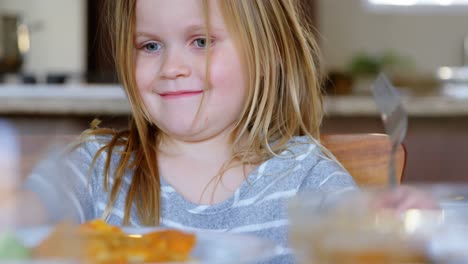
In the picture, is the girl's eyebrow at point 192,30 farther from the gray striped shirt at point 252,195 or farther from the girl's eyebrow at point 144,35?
the gray striped shirt at point 252,195

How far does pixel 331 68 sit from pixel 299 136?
556cm

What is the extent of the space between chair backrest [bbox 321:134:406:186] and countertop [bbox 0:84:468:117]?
128 cm

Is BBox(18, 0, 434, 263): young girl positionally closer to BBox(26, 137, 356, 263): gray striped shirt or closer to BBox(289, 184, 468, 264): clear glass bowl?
BBox(26, 137, 356, 263): gray striped shirt

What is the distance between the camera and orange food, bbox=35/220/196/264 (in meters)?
0.42

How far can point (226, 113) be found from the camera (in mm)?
1146

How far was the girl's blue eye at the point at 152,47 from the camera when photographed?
1088 mm

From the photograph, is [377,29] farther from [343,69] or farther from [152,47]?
[152,47]

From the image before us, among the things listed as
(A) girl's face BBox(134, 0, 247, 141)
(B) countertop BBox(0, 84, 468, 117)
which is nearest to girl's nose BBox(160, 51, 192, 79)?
(A) girl's face BBox(134, 0, 247, 141)

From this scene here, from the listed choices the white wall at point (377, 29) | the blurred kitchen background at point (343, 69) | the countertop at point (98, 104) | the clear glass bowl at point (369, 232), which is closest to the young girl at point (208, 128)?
the blurred kitchen background at point (343, 69)

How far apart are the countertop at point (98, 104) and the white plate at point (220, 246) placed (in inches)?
76.2

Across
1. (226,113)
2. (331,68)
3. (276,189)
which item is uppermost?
(226,113)

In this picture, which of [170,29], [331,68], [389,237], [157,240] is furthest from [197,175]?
[331,68]

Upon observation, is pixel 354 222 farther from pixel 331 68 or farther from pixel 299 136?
pixel 331 68

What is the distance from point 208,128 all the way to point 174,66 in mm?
139
